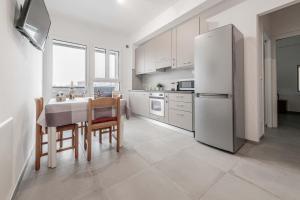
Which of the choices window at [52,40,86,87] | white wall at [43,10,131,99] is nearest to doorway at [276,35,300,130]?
white wall at [43,10,131,99]

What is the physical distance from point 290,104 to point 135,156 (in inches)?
260

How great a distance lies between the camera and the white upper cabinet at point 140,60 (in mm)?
4704

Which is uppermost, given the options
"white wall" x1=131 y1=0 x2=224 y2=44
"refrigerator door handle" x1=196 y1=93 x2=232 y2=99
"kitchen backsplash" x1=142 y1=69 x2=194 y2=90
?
"white wall" x1=131 y1=0 x2=224 y2=44

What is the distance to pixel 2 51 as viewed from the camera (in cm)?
116

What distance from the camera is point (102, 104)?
192 centimetres

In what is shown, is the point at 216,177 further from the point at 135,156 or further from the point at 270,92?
the point at 270,92

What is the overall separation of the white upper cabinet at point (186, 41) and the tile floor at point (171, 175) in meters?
1.88

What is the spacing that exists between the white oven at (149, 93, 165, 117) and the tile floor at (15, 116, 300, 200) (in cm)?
128

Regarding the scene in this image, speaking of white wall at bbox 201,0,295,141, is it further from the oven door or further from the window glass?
the window glass

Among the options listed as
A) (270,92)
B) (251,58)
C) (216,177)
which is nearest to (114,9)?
(251,58)

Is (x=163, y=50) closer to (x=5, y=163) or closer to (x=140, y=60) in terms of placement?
(x=140, y=60)

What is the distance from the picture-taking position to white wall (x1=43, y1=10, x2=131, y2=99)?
369 cm

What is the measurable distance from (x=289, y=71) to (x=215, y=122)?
553 centimetres

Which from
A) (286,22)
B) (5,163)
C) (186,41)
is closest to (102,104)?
(5,163)
